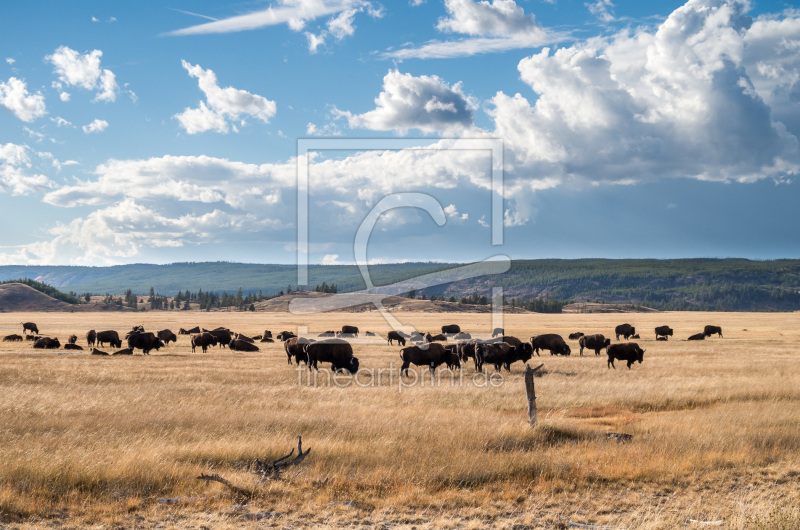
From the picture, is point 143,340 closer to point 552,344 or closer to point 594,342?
point 552,344

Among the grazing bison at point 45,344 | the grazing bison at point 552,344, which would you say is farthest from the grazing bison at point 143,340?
the grazing bison at point 552,344

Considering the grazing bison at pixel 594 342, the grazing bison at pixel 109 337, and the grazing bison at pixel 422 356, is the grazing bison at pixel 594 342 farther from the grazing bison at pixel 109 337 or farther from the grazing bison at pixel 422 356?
the grazing bison at pixel 109 337

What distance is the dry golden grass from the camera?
846 centimetres

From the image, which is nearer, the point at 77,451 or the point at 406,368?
the point at 77,451

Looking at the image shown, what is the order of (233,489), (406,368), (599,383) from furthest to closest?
1. (406,368)
2. (599,383)
3. (233,489)

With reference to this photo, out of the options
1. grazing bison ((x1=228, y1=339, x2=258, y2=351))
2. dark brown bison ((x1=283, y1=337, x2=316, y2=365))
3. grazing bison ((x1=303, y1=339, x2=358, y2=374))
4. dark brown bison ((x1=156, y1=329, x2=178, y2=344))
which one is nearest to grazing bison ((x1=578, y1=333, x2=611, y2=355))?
grazing bison ((x1=303, y1=339, x2=358, y2=374))

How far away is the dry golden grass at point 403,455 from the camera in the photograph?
8461mm

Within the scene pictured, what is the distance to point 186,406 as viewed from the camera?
15.3 metres

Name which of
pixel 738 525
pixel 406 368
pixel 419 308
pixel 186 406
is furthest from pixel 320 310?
pixel 738 525

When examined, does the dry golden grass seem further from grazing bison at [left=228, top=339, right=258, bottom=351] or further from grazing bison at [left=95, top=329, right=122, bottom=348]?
grazing bison at [left=95, top=329, right=122, bottom=348]

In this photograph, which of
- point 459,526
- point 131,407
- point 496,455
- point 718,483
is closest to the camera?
point 459,526

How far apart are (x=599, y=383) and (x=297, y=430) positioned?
13.5m

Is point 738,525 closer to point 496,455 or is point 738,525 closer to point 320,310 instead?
point 496,455

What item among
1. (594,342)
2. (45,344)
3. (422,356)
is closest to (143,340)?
(45,344)
